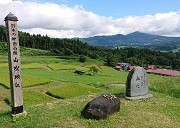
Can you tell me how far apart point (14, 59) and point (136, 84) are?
25.0 ft

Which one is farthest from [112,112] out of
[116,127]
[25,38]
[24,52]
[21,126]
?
[25,38]

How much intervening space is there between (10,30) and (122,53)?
11989 cm

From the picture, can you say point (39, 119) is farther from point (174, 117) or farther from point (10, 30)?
point (174, 117)

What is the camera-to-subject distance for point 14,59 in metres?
13.7

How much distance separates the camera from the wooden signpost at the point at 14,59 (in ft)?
44.5

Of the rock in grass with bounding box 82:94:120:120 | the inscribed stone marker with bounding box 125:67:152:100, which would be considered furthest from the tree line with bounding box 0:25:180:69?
the rock in grass with bounding box 82:94:120:120

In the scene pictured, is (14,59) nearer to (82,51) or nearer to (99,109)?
(99,109)

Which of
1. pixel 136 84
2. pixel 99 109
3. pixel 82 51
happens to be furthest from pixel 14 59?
pixel 82 51

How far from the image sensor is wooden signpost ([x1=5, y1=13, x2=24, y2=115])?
1357 cm

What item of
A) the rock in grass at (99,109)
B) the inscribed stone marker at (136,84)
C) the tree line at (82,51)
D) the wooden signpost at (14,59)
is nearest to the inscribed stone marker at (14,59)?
the wooden signpost at (14,59)

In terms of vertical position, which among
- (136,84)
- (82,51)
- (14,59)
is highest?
(14,59)

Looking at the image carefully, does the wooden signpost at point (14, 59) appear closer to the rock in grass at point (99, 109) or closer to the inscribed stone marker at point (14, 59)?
the inscribed stone marker at point (14, 59)

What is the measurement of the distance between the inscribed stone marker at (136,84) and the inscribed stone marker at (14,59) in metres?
6.71

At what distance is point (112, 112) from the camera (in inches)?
579
